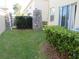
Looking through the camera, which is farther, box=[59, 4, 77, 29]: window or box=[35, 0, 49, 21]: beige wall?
box=[35, 0, 49, 21]: beige wall

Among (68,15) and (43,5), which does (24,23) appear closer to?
(43,5)

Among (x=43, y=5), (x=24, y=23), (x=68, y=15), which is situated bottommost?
(x=24, y=23)

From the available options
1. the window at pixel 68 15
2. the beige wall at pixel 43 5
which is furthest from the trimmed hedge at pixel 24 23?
the window at pixel 68 15

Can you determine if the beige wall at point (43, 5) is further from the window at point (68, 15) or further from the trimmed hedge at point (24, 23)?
the window at point (68, 15)

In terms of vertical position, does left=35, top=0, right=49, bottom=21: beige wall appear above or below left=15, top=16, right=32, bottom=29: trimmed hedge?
above

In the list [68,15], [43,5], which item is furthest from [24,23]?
[68,15]

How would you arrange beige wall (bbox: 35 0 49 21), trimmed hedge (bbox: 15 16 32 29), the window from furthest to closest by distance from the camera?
beige wall (bbox: 35 0 49 21) < trimmed hedge (bbox: 15 16 32 29) < the window

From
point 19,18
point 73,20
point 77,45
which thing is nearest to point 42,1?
point 19,18

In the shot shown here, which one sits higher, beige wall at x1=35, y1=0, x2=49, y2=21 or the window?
beige wall at x1=35, y1=0, x2=49, y2=21

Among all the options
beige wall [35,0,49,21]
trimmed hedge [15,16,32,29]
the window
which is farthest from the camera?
beige wall [35,0,49,21]

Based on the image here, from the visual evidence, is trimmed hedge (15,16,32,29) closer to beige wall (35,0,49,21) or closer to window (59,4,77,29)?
beige wall (35,0,49,21)

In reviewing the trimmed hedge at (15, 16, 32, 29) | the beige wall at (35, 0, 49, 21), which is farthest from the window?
the beige wall at (35, 0, 49, 21)

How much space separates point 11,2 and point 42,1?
15.7 meters

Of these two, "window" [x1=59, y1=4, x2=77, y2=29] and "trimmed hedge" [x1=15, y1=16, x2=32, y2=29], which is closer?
"window" [x1=59, y1=4, x2=77, y2=29]
